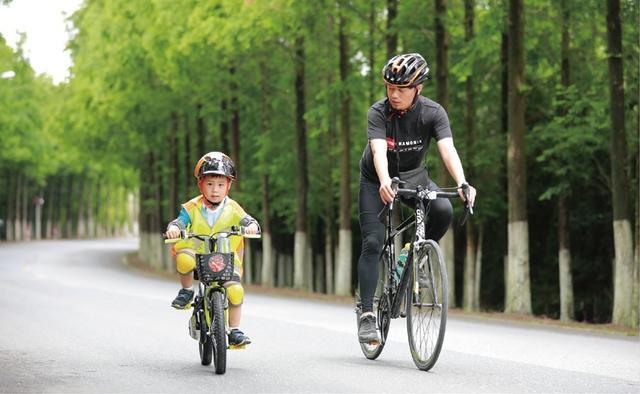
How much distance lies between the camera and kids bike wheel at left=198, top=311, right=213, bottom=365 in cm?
885

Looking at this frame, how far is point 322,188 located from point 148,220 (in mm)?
26138

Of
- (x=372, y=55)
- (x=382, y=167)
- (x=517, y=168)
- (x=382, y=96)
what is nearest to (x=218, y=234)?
(x=382, y=167)

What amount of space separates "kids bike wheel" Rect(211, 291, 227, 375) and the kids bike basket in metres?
0.12

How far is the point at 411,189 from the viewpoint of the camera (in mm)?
8641

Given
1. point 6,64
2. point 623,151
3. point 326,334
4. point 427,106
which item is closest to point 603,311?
point 623,151

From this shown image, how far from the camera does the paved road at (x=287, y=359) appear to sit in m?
8.21

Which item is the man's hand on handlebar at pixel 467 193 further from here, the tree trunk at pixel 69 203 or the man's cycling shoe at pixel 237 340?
the tree trunk at pixel 69 203

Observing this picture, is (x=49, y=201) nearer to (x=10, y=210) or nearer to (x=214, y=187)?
(x=10, y=210)

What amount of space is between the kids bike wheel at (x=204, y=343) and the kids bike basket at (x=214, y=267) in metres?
0.44

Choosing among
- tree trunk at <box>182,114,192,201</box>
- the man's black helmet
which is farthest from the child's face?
tree trunk at <box>182,114,192,201</box>

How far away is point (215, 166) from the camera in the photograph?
8.58 m

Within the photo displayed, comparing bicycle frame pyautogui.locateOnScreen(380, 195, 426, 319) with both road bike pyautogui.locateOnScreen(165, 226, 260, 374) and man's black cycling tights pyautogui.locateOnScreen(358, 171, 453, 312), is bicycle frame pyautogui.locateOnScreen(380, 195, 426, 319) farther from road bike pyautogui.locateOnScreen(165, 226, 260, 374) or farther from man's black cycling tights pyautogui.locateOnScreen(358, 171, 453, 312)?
road bike pyautogui.locateOnScreen(165, 226, 260, 374)

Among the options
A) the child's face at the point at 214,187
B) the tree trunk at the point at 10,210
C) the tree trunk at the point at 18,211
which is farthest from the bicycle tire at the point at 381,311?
the tree trunk at the point at 10,210

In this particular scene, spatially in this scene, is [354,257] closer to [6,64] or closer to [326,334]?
[6,64]
